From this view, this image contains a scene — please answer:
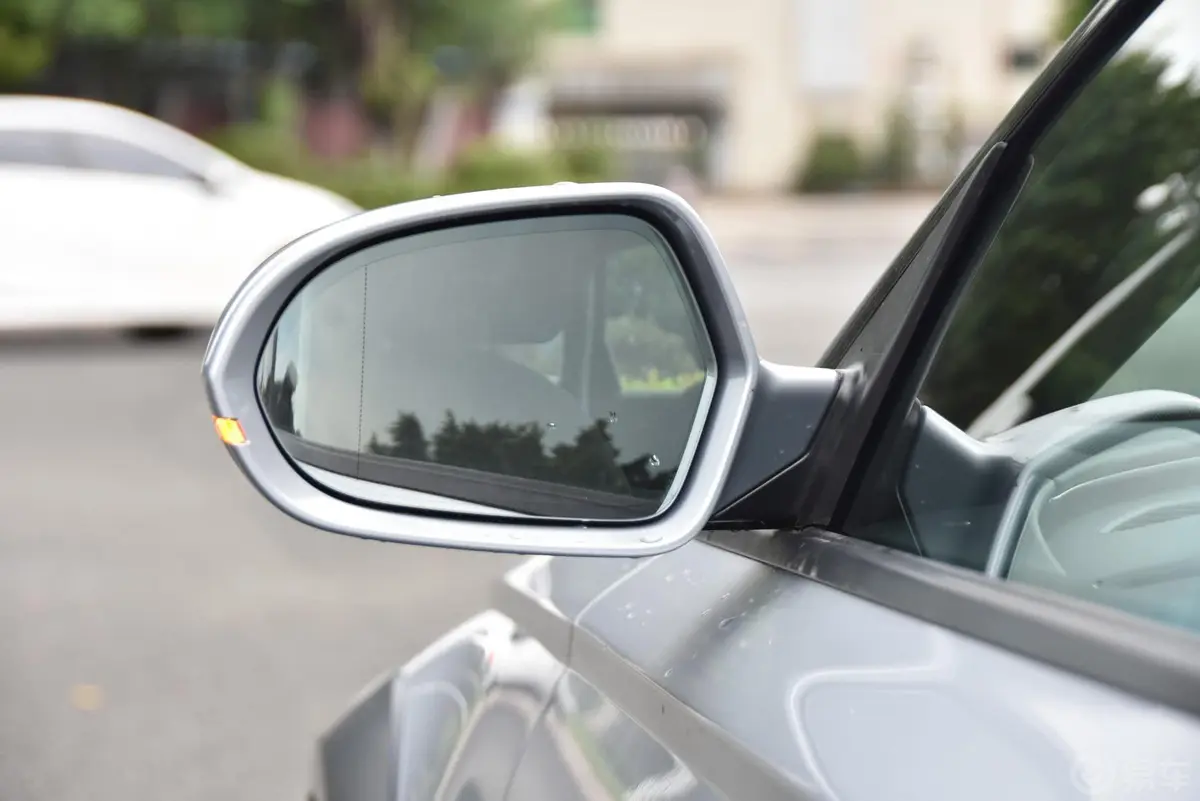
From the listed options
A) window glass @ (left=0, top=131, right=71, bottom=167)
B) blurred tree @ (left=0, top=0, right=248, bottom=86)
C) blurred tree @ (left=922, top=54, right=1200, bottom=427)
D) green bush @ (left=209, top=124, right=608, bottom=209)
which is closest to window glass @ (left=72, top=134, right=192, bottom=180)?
window glass @ (left=0, top=131, right=71, bottom=167)

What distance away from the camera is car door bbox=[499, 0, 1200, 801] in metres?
1.00

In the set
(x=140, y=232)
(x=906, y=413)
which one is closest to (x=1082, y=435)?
(x=906, y=413)

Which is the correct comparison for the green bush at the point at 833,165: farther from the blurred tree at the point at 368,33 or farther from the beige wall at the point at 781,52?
the blurred tree at the point at 368,33

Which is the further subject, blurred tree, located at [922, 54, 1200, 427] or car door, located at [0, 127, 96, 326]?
car door, located at [0, 127, 96, 326]

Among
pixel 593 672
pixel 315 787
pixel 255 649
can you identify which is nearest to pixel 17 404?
pixel 255 649

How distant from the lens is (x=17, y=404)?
9.13 metres

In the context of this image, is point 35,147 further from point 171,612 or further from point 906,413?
point 906,413

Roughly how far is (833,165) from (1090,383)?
37285mm

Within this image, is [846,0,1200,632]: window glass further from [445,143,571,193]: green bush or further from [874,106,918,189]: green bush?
[874,106,918,189]: green bush

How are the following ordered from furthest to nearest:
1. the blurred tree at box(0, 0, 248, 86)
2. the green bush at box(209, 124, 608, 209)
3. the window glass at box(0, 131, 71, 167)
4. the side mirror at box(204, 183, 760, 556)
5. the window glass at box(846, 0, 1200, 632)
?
1. the green bush at box(209, 124, 608, 209)
2. the blurred tree at box(0, 0, 248, 86)
3. the window glass at box(0, 131, 71, 167)
4. the side mirror at box(204, 183, 760, 556)
5. the window glass at box(846, 0, 1200, 632)

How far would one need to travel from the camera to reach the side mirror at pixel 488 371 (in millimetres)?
1370

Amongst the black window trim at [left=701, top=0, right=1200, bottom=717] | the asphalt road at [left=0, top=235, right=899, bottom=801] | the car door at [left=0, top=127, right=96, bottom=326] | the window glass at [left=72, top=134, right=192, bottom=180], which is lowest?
the asphalt road at [left=0, top=235, right=899, bottom=801]

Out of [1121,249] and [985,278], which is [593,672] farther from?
[1121,249]

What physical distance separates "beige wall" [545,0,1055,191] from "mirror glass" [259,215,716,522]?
41.4 m
